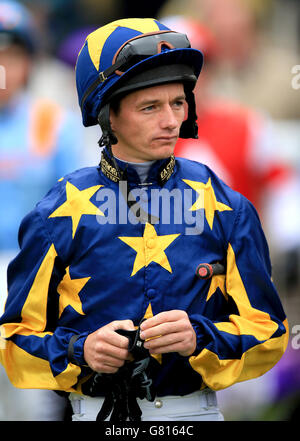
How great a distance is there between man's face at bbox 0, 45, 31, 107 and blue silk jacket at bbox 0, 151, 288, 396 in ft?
7.94

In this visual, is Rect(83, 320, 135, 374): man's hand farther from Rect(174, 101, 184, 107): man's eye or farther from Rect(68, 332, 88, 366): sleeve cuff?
Rect(174, 101, 184, 107): man's eye

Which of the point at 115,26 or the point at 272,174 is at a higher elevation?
the point at 115,26

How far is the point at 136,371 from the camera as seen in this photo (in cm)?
312

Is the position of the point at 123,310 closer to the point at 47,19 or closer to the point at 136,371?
the point at 136,371

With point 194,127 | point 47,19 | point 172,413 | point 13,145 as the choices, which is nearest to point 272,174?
point 13,145

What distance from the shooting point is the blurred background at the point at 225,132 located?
5.39 metres

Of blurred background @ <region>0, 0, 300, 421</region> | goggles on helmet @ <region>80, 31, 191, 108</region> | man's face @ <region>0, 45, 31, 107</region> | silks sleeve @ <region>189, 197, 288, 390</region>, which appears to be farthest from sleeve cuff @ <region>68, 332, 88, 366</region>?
man's face @ <region>0, 45, 31, 107</region>

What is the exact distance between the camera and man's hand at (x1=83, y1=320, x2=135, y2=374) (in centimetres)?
302

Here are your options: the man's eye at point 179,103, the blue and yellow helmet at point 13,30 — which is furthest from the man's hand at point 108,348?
the blue and yellow helmet at point 13,30

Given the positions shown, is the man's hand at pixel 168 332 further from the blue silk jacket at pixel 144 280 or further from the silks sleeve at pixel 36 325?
the silks sleeve at pixel 36 325

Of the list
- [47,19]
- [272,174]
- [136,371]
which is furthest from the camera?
[47,19]

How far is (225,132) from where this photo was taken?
5.84 meters

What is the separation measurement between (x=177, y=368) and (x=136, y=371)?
193 millimetres

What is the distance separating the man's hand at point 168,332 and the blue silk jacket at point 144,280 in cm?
11
